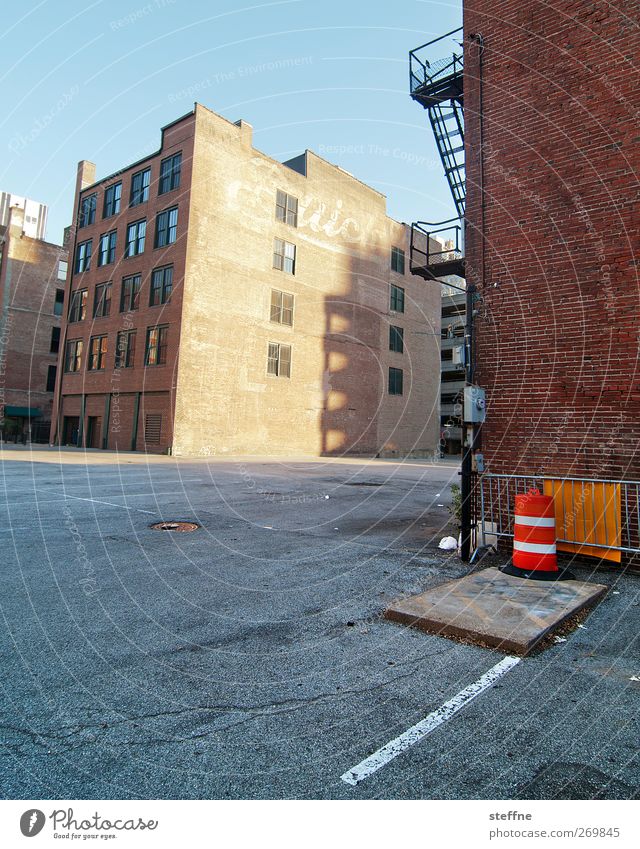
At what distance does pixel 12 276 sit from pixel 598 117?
49030mm

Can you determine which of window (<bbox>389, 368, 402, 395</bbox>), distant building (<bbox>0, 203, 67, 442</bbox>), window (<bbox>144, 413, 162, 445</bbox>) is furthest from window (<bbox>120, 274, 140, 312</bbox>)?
window (<bbox>389, 368, 402, 395</bbox>)

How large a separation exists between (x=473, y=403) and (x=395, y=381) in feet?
115

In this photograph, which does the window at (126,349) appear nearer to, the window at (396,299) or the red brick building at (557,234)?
the window at (396,299)

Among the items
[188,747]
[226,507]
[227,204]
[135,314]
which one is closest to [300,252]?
[227,204]

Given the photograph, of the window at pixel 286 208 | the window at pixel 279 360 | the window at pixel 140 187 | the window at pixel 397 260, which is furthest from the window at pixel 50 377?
the window at pixel 397 260

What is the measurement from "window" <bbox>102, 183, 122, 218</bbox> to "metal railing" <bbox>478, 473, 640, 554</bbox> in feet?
112

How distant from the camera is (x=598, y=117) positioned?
7.23 metres

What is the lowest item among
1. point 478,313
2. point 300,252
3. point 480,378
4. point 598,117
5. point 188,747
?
point 188,747

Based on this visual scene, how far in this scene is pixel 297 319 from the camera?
3341 centimetres

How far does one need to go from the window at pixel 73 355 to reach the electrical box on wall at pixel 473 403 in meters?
32.4

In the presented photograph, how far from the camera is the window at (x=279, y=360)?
3156 centimetres

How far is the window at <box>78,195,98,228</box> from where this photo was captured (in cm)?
3506

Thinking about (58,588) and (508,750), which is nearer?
(508,750)

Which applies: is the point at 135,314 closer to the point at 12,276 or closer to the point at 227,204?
the point at 227,204
